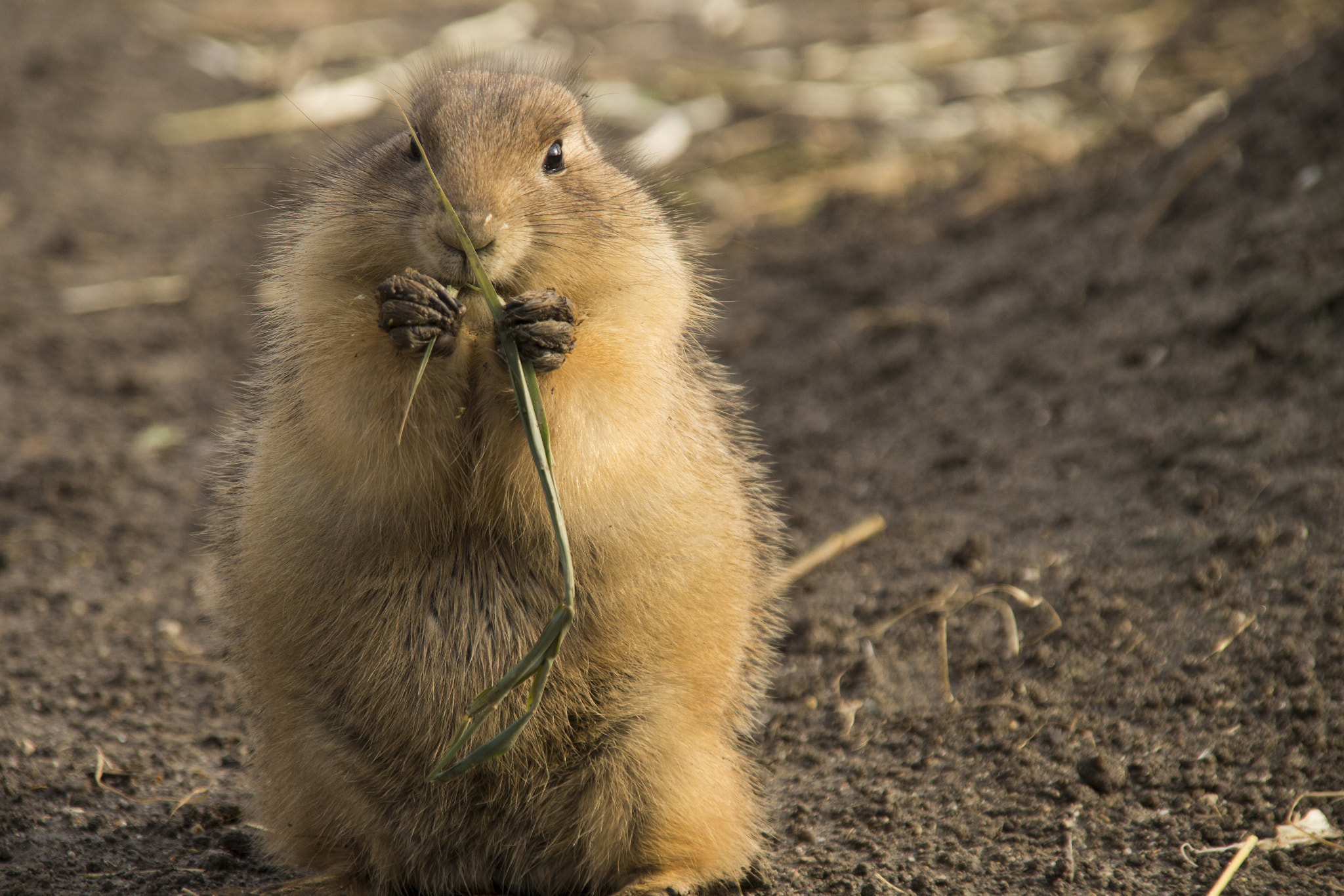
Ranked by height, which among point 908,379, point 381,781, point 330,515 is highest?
point 330,515

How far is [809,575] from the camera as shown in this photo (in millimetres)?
5746

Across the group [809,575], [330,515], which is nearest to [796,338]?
[809,575]

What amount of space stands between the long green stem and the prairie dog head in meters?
0.06

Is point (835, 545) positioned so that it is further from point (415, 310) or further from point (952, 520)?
point (415, 310)

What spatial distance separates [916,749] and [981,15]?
416 inches

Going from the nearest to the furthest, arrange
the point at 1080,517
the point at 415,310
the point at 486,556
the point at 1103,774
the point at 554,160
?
the point at 415,310 → the point at 486,556 → the point at 554,160 → the point at 1103,774 → the point at 1080,517

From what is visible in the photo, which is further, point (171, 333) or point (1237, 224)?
point (171, 333)

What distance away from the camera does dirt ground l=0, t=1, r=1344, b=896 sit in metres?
3.98

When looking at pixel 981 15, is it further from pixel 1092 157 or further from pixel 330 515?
pixel 330 515

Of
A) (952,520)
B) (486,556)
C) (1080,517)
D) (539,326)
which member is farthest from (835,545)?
(539,326)

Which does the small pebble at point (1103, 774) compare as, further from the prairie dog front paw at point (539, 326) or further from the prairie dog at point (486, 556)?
the prairie dog front paw at point (539, 326)

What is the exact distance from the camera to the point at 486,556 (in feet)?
11.6

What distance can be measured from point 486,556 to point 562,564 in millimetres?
293

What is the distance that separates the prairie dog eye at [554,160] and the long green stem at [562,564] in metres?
0.44
